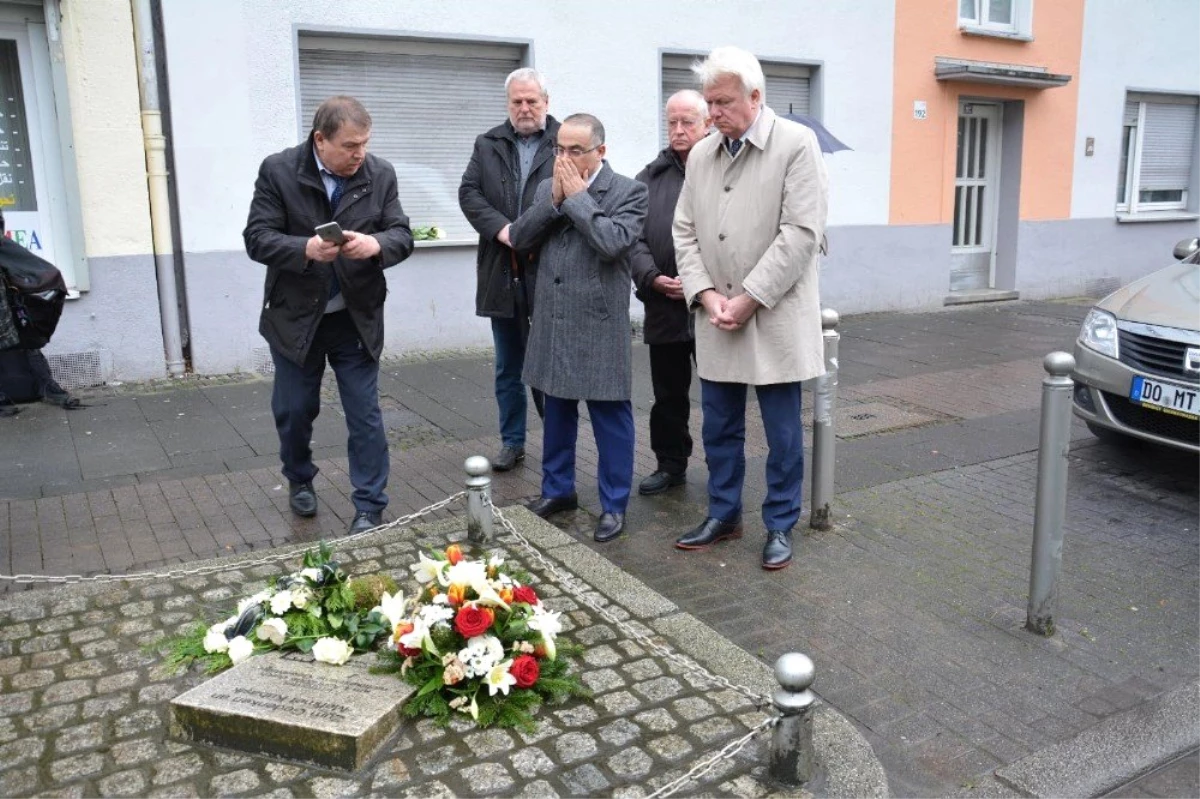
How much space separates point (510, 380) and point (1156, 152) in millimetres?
13418

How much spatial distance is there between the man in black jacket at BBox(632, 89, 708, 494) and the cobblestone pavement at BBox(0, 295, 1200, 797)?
0.90ft

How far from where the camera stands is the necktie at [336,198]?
4.93 meters

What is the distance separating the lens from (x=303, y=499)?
5.45 m

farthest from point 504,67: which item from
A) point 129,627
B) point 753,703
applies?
point 753,703

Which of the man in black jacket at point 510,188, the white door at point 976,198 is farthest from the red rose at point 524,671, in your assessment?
the white door at point 976,198

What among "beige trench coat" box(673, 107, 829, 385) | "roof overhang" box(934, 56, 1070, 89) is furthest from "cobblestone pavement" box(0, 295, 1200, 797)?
"roof overhang" box(934, 56, 1070, 89)

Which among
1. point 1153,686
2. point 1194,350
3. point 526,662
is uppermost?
point 1194,350

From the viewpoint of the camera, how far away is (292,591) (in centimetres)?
382

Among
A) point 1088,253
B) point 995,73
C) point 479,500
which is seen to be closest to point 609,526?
point 479,500

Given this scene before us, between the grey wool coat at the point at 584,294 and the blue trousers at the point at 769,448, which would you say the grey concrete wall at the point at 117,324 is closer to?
the grey wool coat at the point at 584,294

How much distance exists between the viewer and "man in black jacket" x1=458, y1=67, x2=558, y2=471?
5695 millimetres

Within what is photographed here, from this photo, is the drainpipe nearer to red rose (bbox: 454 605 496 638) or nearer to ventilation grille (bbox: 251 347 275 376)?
ventilation grille (bbox: 251 347 275 376)

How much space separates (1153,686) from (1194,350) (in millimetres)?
2632

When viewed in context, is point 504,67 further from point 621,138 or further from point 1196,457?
point 1196,457
